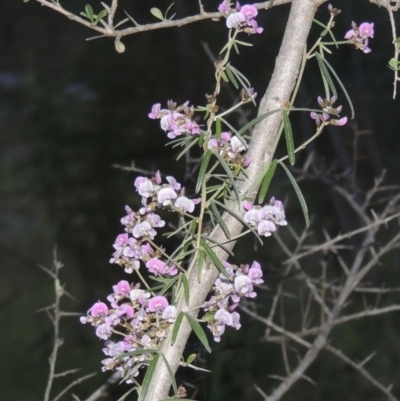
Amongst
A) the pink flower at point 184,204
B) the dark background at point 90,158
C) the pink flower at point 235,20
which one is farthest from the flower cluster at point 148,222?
the dark background at point 90,158

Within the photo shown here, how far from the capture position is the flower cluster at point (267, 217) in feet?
2.12

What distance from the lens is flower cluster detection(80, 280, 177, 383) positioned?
0.67 metres

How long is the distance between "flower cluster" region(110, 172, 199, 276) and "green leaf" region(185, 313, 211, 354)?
5 cm

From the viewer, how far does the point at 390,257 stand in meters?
3.29

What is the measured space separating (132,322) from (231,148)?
203 mm

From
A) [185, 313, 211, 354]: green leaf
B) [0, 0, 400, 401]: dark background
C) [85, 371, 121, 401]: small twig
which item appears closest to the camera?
[185, 313, 211, 354]: green leaf

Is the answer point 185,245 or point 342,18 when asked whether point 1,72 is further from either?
point 185,245

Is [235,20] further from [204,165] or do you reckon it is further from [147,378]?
[147,378]

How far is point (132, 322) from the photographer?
69 cm

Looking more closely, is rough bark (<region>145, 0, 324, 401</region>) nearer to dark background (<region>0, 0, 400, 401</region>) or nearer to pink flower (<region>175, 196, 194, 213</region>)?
pink flower (<region>175, 196, 194, 213</region>)

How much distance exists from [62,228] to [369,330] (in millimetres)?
1437

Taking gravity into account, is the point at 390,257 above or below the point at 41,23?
below

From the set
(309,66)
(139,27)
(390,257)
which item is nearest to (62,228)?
(309,66)

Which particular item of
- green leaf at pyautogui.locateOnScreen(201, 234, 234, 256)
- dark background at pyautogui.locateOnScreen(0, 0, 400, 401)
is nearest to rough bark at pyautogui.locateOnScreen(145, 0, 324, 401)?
green leaf at pyautogui.locateOnScreen(201, 234, 234, 256)
